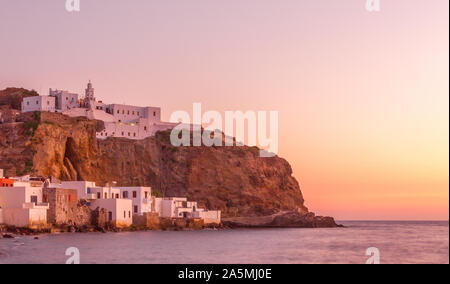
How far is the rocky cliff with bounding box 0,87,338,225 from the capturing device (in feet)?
Result: 276

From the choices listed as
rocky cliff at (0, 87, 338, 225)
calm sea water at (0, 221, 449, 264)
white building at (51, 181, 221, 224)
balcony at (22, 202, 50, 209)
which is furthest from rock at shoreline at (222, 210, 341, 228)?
calm sea water at (0, 221, 449, 264)

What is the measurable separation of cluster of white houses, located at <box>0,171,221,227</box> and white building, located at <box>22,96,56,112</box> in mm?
25202

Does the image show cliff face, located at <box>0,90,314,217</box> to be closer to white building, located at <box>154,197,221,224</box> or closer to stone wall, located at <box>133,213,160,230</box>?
white building, located at <box>154,197,221,224</box>

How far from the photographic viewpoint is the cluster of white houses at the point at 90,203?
5378cm

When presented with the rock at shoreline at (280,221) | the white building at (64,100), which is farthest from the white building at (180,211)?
the white building at (64,100)

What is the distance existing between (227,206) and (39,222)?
45438mm

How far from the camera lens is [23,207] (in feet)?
177

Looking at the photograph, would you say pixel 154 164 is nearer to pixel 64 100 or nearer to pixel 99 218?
pixel 64 100

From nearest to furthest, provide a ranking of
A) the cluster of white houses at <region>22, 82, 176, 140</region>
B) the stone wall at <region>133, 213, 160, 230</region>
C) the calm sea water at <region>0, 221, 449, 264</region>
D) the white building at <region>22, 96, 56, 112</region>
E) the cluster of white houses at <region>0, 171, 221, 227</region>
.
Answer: the calm sea water at <region>0, 221, 449, 264</region>, the cluster of white houses at <region>0, 171, 221, 227</region>, the stone wall at <region>133, 213, 160, 230</region>, the white building at <region>22, 96, 56, 112</region>, the cluster of white houses at <region>22, 82, 176, 140</region>

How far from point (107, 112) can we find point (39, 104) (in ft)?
42.1

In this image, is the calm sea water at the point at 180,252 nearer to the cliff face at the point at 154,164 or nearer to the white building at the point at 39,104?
the cliff face at the point at 154,164

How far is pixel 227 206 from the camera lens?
97.2 m

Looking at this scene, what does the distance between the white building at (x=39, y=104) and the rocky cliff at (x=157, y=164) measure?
2536mm
